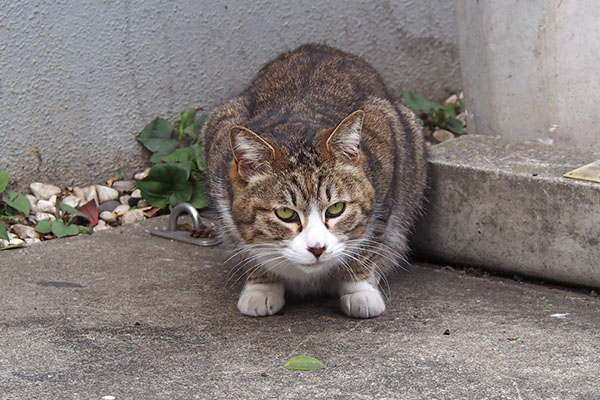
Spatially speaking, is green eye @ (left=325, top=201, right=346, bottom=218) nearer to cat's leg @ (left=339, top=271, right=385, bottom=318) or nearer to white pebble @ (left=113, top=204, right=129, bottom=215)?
cat's leg @ (left=339, top=271, right=385, bottom=318)

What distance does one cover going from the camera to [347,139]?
330 cm

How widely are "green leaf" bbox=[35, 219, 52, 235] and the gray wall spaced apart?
1.03ft

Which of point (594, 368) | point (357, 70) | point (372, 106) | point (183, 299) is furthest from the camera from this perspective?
point (357, 70)

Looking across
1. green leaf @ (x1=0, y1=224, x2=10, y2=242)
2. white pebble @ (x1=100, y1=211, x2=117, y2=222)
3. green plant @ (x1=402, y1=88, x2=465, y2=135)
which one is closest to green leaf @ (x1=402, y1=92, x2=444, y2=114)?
green plant @ (x1=402, y1=88, x2=465, y2=135)

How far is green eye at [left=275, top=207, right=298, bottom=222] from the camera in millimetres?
3230

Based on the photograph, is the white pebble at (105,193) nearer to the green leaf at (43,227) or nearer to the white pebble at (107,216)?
the white pebble at (107,216)

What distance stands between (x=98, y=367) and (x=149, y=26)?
2376 mm

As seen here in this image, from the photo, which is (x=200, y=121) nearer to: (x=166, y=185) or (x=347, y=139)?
(x=166, y=185)

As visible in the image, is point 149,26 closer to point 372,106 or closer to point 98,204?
point 98,204

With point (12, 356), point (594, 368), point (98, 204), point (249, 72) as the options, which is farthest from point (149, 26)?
point (594, 368)

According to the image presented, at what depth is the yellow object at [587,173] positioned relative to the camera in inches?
143

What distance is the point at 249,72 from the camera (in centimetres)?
516

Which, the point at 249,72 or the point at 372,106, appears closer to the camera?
the point at 372,106

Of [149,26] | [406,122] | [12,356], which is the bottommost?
[12,356]
